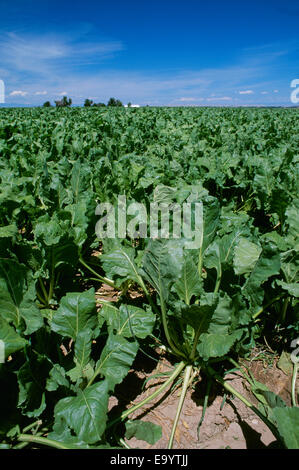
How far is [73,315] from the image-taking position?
1416 millimetres

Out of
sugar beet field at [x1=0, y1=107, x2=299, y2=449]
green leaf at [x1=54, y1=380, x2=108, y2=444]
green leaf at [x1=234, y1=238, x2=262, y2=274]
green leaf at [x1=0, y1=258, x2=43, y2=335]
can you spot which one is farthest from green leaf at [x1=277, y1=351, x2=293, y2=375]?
green leaf at [x1=0, y1=258, x2=43, y2=335]

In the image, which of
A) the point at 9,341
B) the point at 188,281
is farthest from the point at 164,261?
the point at 9,341

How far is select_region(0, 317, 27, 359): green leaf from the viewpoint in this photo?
1.13 meters

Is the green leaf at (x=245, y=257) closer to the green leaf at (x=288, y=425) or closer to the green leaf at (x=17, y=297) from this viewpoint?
the green leaf at (x=288, y=425)

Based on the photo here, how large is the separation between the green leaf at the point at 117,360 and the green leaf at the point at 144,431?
25cm

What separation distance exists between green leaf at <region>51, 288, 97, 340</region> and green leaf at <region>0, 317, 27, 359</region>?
248mm

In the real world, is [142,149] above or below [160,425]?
above

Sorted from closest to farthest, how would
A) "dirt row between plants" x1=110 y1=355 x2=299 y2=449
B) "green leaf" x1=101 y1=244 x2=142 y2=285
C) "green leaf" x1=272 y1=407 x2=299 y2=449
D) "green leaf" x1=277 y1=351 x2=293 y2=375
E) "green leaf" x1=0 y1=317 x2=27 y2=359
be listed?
"green leaf" x1=272 y1=407 x2=299 y2=449
"green leaf" x1=0 y1=317 x2=27 y2=359
"dirt row between plants" x1=110 y1=355 x2=299 y2=449
"green leaf" x1=277 y1=351 x2=293 y2=375
"green leaf" x1=101 y1=244 x2=142 y2=285

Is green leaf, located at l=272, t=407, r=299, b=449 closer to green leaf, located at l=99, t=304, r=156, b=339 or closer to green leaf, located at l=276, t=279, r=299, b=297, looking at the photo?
green leaf, located at l=276, t=279, r=299, b=297

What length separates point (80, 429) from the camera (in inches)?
41.7

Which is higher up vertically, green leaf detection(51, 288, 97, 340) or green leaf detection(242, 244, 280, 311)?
green leaf detection(242, 244, 280, 311)
